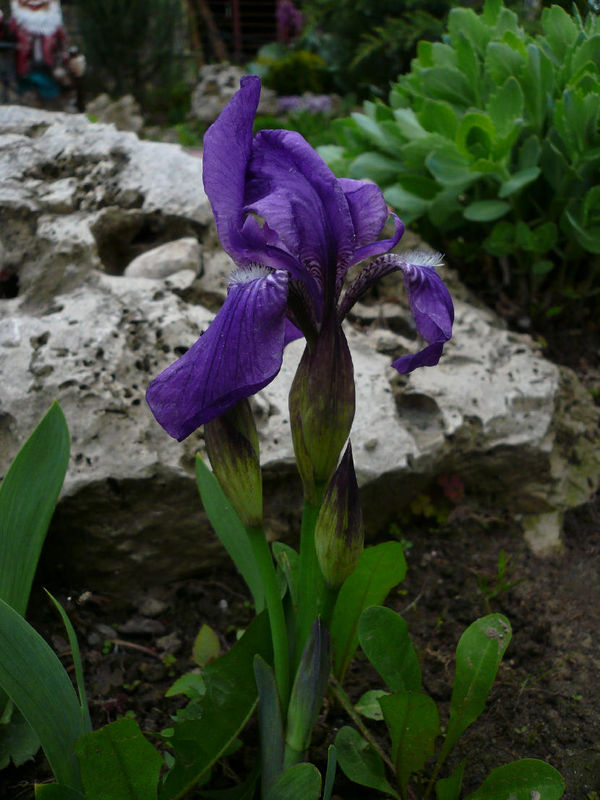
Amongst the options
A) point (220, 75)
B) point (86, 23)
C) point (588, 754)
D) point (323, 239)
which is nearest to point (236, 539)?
point (323, 239)

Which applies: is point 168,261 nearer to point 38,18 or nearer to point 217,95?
point 38,18

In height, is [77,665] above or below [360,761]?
above

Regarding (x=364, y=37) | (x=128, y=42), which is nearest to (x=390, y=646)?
(x=364, y=37)

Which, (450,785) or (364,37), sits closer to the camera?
(450,785)

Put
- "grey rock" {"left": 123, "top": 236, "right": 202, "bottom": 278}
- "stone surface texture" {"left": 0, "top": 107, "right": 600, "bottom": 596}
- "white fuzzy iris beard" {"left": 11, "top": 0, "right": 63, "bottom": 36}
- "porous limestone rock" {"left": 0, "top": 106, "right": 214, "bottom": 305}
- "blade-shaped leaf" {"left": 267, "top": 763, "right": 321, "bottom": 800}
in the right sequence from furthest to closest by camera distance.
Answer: "white fuzzy iris beard" {"left": 11, "top": 0, "right": 63, "bottom": 36}
"grey rock" {"left": 123, "top": 236, "right": 202, "bottom": 278}
"porous limestone rock" {"left": 0, "top": 106, "right": 214, "bottom": 305}
"stone surface texture" {"left": 0, "top": 107, "right": 600, "bottom": 596}
"blade-shaped leaf" {"left": 267, "top": 763, "right": 321, "bottom": 800}

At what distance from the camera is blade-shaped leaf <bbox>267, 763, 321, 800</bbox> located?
1.05 m

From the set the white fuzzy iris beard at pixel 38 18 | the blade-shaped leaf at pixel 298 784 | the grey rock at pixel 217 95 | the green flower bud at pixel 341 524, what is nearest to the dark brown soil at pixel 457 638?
the blade-shaped leaf at pixel 298 784

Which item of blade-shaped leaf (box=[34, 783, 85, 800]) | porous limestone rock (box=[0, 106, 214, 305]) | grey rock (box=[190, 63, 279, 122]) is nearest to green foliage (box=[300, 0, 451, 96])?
grey rock (box=[190, 63, 279, 122])

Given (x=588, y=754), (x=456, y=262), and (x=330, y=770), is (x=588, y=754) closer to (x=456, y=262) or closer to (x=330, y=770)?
(x=330, y=770)

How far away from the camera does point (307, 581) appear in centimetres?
127

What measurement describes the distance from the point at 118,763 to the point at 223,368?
623 millimetres

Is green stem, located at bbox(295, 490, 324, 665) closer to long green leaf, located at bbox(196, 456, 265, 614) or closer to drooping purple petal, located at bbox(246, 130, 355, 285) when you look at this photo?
long green leaf, located at bbox(196, 456, 265, 614)

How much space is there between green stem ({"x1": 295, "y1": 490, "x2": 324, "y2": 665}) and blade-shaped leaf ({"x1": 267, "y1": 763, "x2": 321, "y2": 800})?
24cm

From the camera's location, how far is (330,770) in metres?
1.04
